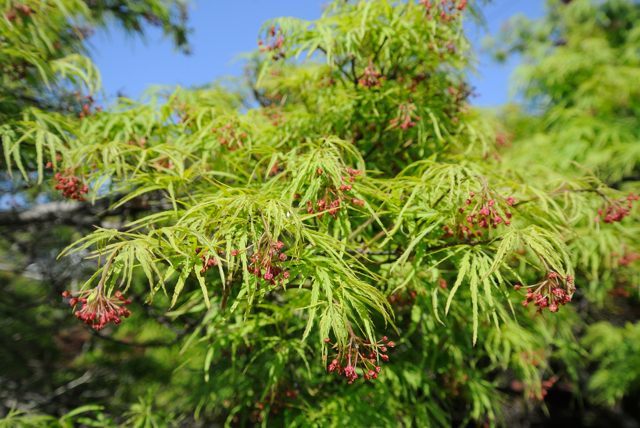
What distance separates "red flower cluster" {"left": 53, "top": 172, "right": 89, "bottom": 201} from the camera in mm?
1371

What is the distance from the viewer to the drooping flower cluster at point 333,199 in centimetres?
115

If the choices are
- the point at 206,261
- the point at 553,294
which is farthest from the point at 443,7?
the point at 206,261

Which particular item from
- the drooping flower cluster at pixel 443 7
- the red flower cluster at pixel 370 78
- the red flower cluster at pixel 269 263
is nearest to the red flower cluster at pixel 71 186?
the red flower cluster at pixel 269 263

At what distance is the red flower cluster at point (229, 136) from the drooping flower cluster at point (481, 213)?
0.76 meters

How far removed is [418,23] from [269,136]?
0.69 metres

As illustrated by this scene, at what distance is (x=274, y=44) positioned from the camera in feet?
5.04

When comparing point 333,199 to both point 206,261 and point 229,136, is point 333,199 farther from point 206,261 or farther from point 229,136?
point 229,136

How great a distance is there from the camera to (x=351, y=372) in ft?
3.22

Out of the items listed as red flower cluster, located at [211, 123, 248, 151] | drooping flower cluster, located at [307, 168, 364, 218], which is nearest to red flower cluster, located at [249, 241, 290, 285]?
drooping flower cluster, located at [307, 168, 364, 218]

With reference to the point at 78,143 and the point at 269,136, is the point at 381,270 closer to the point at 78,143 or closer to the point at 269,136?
the point at 269,136

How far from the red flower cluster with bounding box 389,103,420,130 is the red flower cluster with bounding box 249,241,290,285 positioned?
714 millimetres

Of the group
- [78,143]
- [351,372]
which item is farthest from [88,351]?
[351,372]

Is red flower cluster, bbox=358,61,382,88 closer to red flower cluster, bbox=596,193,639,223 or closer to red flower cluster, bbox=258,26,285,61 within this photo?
red flower cluster, bbox=258,26,285,61

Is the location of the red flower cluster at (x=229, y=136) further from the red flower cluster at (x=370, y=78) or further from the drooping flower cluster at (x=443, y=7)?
the drooping flower cluster at (x=443, y=7)
